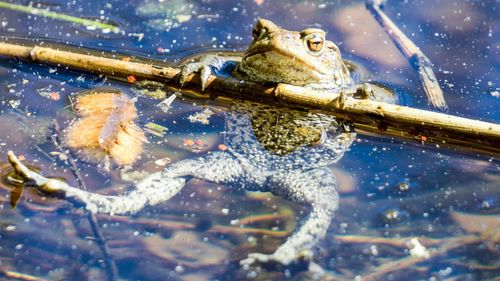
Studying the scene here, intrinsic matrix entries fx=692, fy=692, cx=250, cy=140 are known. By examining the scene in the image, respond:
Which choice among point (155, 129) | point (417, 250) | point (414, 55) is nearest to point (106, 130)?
point (155, 129)

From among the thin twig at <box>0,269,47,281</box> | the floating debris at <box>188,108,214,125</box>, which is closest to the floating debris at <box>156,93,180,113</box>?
the floating debris at <box>188,108,214,125</box>

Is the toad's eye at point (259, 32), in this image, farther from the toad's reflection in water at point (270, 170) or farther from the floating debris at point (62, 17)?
the floating debris at point (62, 17)

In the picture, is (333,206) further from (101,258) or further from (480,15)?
(480,15)

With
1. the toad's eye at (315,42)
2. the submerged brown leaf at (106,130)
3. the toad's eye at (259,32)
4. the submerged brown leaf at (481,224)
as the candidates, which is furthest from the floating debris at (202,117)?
the submerged brown leaf at (481,224)

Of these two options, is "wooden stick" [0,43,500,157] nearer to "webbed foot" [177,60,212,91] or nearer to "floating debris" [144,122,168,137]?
"webbed foot" [177,60,212,91]

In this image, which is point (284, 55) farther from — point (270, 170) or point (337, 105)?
point (270, 170)

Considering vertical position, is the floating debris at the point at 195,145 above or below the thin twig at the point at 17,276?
above

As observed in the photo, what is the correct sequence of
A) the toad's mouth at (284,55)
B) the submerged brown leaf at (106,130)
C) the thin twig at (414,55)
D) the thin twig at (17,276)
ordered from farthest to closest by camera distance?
the thin twig at (414,55)
the toad's mouth at (284,55)
the submerged brown leaf at (106,130)
the thin twig at (17,276)

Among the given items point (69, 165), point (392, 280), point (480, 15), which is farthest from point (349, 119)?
point (480, 15)
